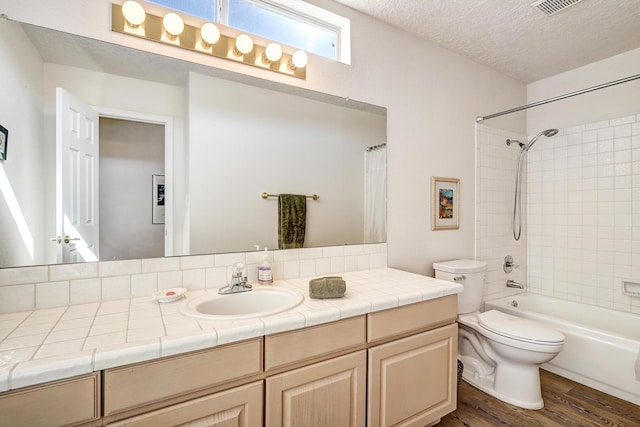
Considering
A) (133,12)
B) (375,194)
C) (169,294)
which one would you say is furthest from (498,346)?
(133,12)

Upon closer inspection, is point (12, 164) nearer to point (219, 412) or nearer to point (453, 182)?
point (219, 412)

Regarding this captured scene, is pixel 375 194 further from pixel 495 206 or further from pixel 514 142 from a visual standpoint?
pixel 514 142

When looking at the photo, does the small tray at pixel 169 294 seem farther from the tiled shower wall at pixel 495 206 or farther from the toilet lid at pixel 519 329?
the tiled shower wall at pixel 495 206

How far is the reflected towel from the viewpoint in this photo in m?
1.66

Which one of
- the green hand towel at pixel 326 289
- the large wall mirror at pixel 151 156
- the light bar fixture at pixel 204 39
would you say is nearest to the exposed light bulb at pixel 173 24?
the light bar fixture at pixel 204 39

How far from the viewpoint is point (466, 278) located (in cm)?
212

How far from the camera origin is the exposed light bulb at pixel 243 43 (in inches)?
58.3

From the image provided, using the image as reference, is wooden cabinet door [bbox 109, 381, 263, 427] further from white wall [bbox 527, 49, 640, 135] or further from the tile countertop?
white wall [bbox 527, 49, 640, 135]

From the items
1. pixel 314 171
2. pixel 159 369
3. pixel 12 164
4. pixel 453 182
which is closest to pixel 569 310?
pixel 453 182

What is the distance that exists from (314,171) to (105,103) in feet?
3.45

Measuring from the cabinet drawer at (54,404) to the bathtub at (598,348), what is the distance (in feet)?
8.84

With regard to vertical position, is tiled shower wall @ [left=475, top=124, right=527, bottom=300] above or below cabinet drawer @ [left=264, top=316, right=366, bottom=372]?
above

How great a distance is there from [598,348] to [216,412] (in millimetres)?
2433

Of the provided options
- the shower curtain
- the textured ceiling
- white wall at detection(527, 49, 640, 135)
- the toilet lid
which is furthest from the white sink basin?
white wall at detection(527, 49, 640, 135)
